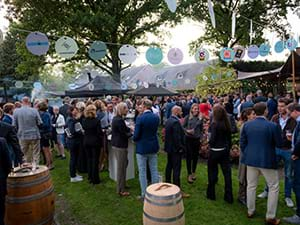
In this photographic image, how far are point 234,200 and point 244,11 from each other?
21334 mm

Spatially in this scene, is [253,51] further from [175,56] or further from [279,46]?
[175,56]

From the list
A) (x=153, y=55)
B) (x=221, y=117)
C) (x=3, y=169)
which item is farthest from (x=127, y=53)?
(x=3, y=169)

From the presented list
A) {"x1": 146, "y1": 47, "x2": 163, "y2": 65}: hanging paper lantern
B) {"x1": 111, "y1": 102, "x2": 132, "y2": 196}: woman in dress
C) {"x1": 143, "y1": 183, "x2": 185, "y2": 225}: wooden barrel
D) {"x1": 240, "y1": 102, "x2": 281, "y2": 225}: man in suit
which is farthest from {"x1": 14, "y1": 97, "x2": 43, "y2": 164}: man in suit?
{"x1": 240, "y1": 102, "x2": 281, "y2": 225}: man in suit

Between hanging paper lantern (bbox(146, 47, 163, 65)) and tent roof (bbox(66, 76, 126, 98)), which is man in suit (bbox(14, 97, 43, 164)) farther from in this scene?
tent roof (bbox(66, 76, 126, 98))

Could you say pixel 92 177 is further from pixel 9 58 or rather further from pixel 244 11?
pixel 9 58

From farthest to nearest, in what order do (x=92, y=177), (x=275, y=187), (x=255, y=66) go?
(x=255, y=66) < (x=92, y=177) < (x=275, y=187)

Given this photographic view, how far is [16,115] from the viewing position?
20.6 feet

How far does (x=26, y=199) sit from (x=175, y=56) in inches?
280

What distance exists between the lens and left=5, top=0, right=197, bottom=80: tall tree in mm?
16859

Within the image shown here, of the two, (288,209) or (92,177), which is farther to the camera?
(92,177)

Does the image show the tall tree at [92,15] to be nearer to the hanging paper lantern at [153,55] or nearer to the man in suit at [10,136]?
the hanging paper lantern at [153,55]

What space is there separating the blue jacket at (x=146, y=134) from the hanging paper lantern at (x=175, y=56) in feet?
16.9

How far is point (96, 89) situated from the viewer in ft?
37.2

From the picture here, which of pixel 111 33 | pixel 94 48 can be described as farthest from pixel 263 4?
pixel 94 48
